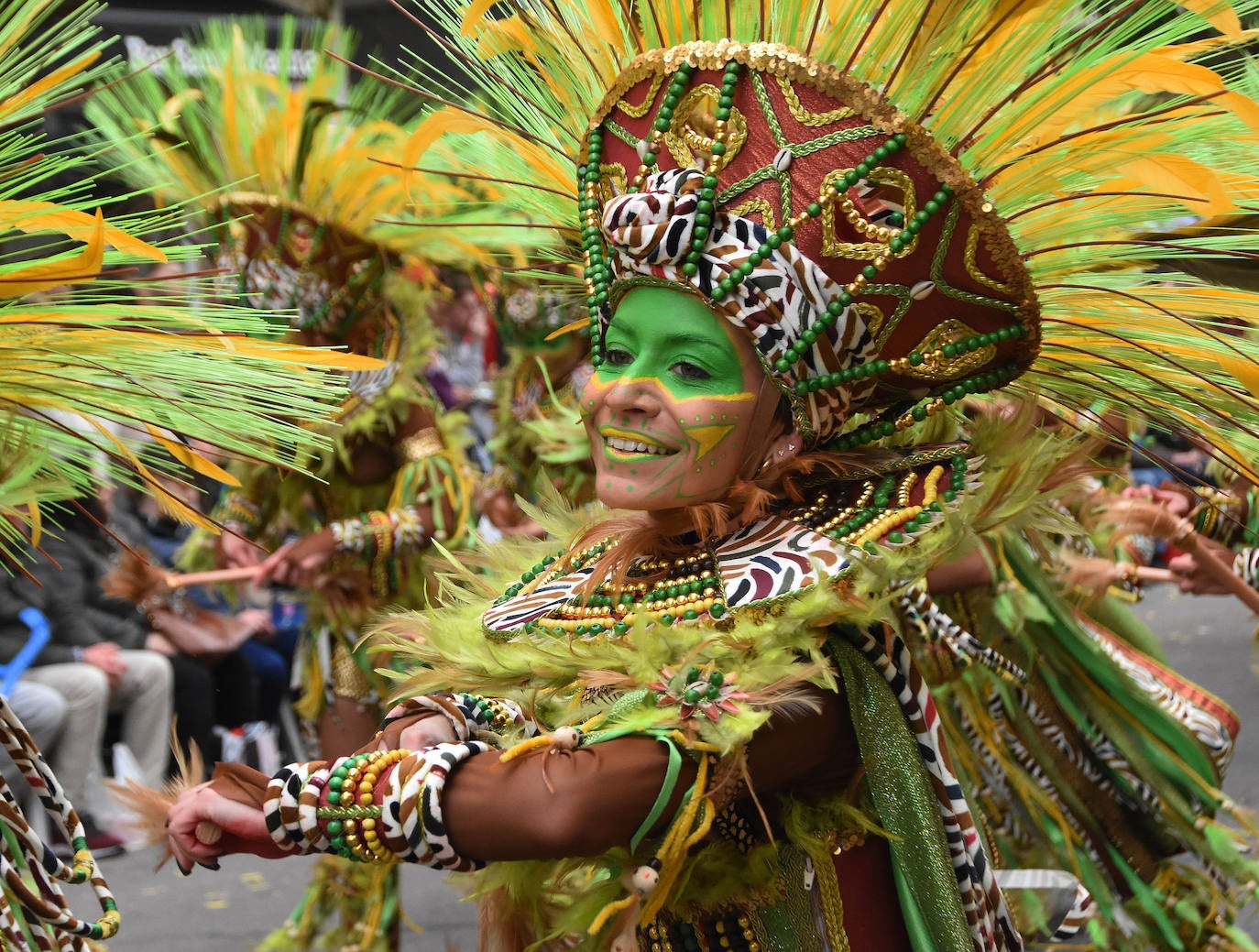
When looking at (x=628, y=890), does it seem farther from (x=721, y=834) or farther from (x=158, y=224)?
A: (x=158, y=224)

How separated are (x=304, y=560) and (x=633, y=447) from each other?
2.90 metres

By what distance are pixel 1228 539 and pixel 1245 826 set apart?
3.18 ft

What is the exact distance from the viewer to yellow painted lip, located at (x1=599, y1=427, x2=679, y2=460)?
207 centimetres

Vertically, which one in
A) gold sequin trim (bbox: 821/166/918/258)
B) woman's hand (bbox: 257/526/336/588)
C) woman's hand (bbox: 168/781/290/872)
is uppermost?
gold sequin trim (bbox: 821/166/918/258)

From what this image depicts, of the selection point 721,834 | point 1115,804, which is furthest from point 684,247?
point 1115,804

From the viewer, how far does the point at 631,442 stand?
209cm

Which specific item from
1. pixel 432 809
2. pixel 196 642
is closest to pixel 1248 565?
pixel 432 809

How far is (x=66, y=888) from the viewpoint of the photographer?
592 cm

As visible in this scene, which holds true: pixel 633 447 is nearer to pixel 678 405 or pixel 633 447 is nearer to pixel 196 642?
pixel 678 405

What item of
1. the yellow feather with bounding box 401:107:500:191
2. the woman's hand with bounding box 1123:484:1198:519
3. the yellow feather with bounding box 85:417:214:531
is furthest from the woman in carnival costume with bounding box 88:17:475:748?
the yellow feather with bounding box 85:417:214:531

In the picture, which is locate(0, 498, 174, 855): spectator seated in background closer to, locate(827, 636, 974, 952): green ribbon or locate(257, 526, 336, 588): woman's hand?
locate(257, 526, 336, 588): woman's hand

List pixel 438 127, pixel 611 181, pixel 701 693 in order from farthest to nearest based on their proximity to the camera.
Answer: pixel 438 127
pixel 611 181
pixel 701 693

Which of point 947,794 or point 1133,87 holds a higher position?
point 1133,87

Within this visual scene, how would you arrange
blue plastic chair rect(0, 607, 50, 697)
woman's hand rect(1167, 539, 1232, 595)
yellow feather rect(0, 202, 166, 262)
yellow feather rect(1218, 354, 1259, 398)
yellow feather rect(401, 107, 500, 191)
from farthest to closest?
blue plastic chair rect(0, 607, 50, 697)
woman's hand rect(1167, 539, 1232, 595)
yellow feather rect(401, 107, 500, 191)
yellow feather rect(1218, 354, 1259, 398)
yellow feather rect(0, 202, 166, 262)
